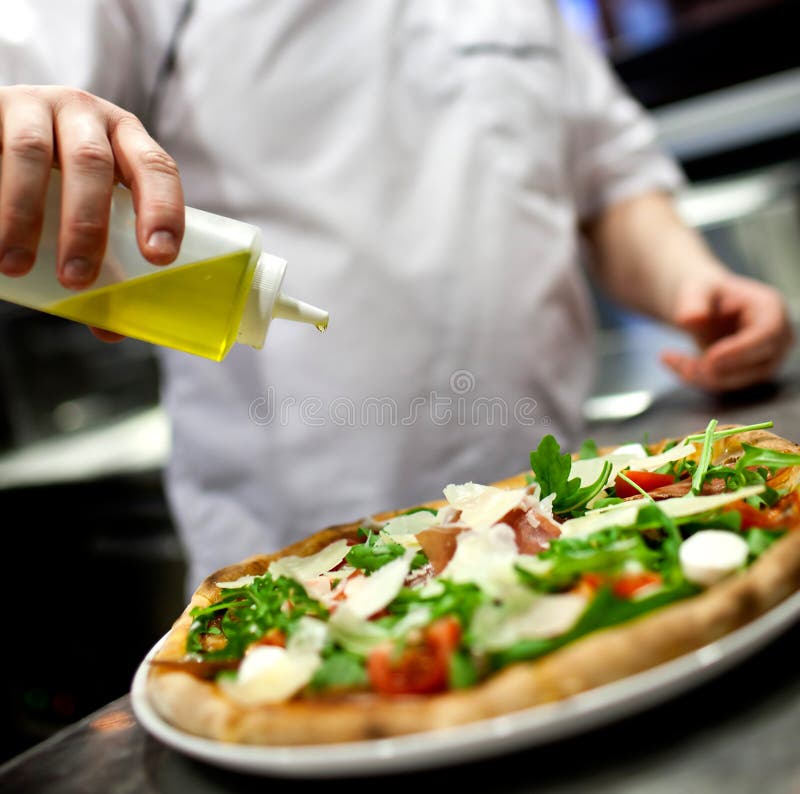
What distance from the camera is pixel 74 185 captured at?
27.5 inches

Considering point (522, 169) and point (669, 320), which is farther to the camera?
point (669, 320)

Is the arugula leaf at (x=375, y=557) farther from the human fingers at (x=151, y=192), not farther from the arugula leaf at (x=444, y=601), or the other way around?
the human fingers at (x=151, y=192)

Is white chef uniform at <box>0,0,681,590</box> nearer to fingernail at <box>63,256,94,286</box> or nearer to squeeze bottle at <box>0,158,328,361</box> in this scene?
squeeze bottle at <box>0,158,328,361</box>

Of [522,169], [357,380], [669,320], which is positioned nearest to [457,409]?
[357,380]

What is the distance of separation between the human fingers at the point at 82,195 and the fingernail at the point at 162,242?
4 centimetres

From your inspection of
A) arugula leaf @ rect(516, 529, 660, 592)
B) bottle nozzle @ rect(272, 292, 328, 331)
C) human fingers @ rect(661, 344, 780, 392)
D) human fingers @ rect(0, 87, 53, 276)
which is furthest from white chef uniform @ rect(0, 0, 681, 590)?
arugula leaf @ rect(516, 529, 660, 592)

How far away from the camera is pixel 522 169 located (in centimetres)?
156

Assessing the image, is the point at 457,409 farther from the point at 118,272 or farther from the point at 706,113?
the point at 706,113

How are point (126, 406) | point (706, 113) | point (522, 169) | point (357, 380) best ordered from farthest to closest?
point (126, 406)
point (706, 113)
point (522, 169)
point (357, 380)

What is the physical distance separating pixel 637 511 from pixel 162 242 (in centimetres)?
44

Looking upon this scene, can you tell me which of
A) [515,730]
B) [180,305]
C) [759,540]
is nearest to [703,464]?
[759,540]

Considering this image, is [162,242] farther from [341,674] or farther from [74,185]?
[341,674]

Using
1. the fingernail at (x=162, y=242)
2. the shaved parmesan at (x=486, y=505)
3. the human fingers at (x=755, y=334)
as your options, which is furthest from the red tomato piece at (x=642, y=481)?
the human fingers at (x=755, y=334)

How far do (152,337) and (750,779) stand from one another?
0.62 meters
